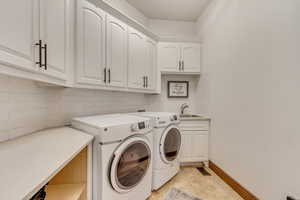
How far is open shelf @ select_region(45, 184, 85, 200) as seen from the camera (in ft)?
3.52

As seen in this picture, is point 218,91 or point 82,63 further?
point 218,91

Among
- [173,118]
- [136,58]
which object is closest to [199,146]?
[173,118]

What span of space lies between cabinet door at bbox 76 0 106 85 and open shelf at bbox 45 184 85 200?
1.03m

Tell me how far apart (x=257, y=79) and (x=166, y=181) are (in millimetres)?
1664

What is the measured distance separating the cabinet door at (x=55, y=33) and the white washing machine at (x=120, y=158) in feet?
1.80

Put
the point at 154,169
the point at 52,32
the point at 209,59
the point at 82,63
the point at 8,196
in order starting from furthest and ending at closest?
the point at 209,59
the point at 154,169
the point at 82,63
the point at 52,32
the point at 8,196

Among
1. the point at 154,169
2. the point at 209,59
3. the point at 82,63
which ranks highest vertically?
the point at 209,59

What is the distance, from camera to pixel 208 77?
2.79 meters

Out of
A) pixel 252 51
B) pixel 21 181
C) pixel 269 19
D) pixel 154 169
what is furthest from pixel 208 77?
pixel 21 181

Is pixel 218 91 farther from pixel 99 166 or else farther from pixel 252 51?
pixel 99 166

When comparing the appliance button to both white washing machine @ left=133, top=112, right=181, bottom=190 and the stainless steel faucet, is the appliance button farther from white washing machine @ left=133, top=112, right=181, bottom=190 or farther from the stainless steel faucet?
the stainless steel faucet

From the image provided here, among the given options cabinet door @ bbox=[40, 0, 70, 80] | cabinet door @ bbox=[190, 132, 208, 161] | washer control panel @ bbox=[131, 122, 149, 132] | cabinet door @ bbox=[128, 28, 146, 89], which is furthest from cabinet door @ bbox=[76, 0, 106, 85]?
cabinet door @ bbox=[190, 132, 208, 161]

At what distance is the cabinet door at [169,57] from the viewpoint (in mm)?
3018

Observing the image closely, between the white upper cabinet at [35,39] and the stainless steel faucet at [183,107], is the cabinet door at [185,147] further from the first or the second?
the white upper cabinet at [35,39]
